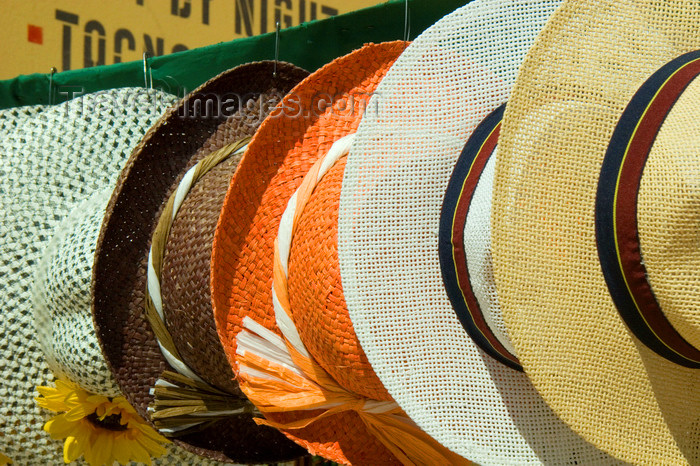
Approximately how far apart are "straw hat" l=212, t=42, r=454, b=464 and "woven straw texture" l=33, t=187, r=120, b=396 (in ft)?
1.23

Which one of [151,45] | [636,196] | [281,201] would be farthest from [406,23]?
[151,45]

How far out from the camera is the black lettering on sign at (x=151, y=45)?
2.77 meters

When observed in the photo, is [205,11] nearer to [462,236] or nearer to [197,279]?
[197,279]

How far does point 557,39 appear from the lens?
836 millimetres

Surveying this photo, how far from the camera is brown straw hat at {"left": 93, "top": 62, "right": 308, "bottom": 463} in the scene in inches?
51.8

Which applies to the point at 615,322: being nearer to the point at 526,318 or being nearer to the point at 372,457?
the point at 526,318

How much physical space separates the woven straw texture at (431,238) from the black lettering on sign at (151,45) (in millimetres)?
1940

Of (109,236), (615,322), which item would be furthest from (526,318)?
(109,236)

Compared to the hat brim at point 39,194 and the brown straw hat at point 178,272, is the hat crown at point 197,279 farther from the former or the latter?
the hat brim at point 39,194

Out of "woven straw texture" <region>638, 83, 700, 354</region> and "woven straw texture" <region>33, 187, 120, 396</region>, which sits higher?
"woven straw texture" <region>638, 83, 700, 354</region>

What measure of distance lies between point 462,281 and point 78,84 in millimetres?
1339

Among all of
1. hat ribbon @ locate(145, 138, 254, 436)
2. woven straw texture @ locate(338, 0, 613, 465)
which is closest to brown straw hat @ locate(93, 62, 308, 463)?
hat ribbon @ locate(145, 138, 254, 436)

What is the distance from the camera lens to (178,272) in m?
1.29

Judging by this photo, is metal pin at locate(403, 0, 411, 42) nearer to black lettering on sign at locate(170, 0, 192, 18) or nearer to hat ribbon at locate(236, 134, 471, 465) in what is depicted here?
hat ribbon at locate(236, 134, 471, 465)
